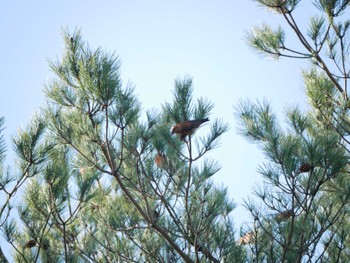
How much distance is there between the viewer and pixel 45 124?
1.92 metres

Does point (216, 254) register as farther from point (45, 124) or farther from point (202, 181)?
point (45, 124)

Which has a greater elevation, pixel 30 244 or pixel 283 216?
pixel 283 216

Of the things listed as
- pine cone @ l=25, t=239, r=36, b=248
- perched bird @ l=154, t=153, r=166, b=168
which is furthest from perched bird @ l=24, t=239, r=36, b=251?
perched bird @ l=154, t=153, r=166, b=168

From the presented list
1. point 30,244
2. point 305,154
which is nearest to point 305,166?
point 305,154

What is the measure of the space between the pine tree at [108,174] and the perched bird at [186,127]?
0.03 metres

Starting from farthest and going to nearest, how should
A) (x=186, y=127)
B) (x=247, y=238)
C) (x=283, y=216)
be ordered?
(x=247, y=238)
(x=283, y=216)
(x=186, y=127)

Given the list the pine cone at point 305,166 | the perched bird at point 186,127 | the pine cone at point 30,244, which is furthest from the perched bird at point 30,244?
the pine cone at point 305,166

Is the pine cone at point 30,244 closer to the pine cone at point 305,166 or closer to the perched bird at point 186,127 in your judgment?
the perched bird at point 186,127

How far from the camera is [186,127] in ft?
6.41

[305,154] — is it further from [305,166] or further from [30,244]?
[30,244]

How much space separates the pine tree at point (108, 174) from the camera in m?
1.89

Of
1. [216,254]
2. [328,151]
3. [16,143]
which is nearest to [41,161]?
[16,143]

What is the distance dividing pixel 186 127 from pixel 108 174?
35 centimetres

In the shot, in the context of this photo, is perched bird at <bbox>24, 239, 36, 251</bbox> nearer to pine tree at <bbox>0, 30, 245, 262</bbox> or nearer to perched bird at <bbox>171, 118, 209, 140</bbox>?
pine tree at <bbox>0, 30, 245, 262</bbox>
